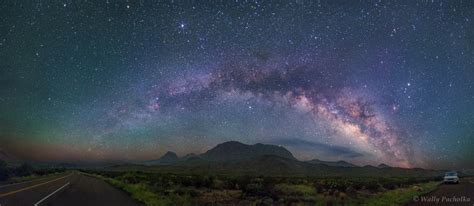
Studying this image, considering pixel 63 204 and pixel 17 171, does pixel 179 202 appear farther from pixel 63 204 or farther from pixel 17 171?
pixel 17 171

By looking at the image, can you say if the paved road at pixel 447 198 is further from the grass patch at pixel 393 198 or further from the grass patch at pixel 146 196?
the grass patch at pixel 146 196

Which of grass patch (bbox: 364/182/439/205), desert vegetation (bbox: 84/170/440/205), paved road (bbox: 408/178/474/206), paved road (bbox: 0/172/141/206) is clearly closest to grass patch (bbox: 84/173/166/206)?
desert vegetation (bbox: 84/170/440/205)

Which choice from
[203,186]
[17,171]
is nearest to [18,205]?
[203,186]

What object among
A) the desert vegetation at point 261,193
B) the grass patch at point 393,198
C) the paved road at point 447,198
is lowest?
the desert vegetation at point 261,193

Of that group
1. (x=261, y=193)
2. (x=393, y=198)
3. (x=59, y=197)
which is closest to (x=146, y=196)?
(x=59, y=197)

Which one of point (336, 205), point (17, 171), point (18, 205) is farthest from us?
point (17, 171)

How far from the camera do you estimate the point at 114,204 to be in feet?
60.5

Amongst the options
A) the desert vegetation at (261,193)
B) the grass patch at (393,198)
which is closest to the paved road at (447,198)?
Answer: the grass patch at (393,198)

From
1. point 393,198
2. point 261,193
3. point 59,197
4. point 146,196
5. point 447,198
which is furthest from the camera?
point 261,193

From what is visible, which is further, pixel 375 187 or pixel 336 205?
pixel 375 187

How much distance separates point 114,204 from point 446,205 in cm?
1644

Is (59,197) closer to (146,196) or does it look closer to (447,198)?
(146,196)

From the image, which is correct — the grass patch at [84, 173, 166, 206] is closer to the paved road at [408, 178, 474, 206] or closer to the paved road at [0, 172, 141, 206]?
the paved road at [0, 172, 141, 206]

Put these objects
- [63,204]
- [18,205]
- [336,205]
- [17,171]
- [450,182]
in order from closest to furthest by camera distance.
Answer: [18,205], [63,204], [336,205], [450,182], [17,171]
